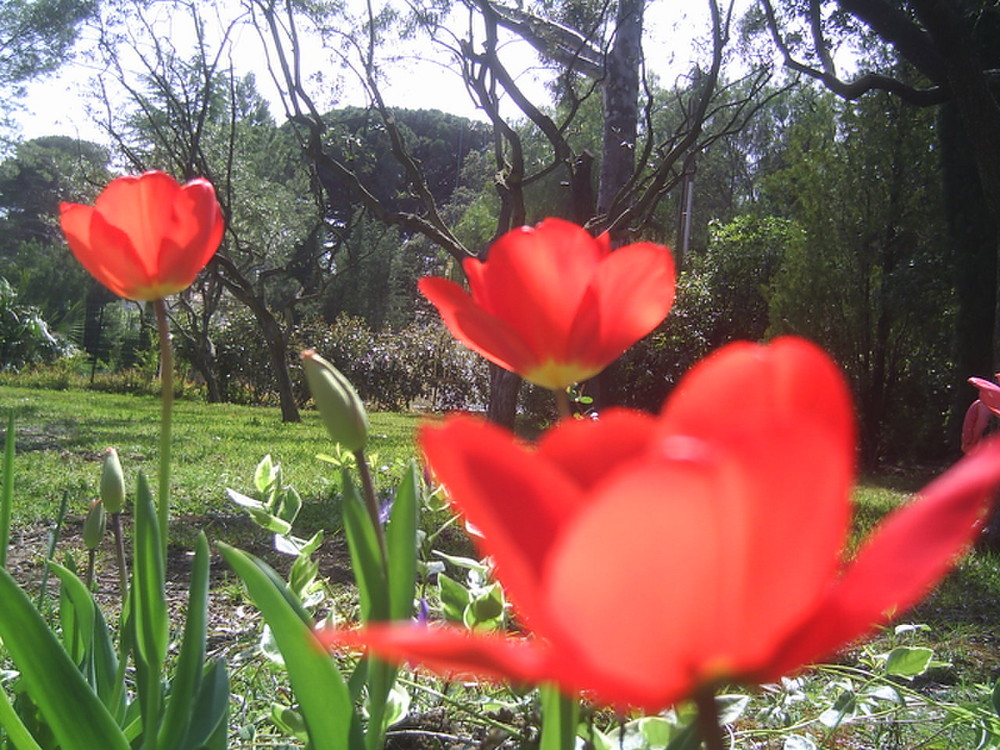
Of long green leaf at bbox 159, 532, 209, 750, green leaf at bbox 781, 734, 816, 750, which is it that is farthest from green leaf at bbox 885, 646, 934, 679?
long green leaf at bbox 159, 532, 209, 750

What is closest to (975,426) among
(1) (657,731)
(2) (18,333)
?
(1) (657,731)

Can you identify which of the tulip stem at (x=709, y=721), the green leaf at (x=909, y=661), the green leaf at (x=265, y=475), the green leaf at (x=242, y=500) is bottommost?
the green leaf at (x=909, y=661)

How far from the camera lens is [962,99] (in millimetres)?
4387

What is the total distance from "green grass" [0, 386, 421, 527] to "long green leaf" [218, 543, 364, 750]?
1200 millimetres

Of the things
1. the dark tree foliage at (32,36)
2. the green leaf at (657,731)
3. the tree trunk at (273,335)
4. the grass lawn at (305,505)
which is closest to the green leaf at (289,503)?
the grass lawn at (305,505)

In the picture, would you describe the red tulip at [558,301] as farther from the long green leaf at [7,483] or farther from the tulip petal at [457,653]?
the long green leaf at [7,483]

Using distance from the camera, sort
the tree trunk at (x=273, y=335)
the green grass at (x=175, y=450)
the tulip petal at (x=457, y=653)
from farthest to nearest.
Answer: the tree trunk at (x=273, y=335) < the green grass at (x=175, y=450) < the tulip petal at (x=457, y=653)

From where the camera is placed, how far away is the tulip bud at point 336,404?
1.67ft

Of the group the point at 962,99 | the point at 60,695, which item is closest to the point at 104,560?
the point at 60,695

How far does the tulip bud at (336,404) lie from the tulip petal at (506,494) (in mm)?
296

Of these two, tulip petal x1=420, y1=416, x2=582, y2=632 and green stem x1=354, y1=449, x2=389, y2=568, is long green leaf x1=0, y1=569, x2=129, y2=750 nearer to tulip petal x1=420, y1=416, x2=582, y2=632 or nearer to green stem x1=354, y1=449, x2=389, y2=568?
green stem x1=354, y1=449, x2=389, y2=568

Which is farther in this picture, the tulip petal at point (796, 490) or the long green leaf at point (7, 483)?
the long green leaf at point (7, 483)

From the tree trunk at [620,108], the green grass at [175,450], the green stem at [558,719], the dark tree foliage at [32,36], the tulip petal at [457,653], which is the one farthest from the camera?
the dark tree foliage at [32,36]

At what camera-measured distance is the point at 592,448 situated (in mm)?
256
